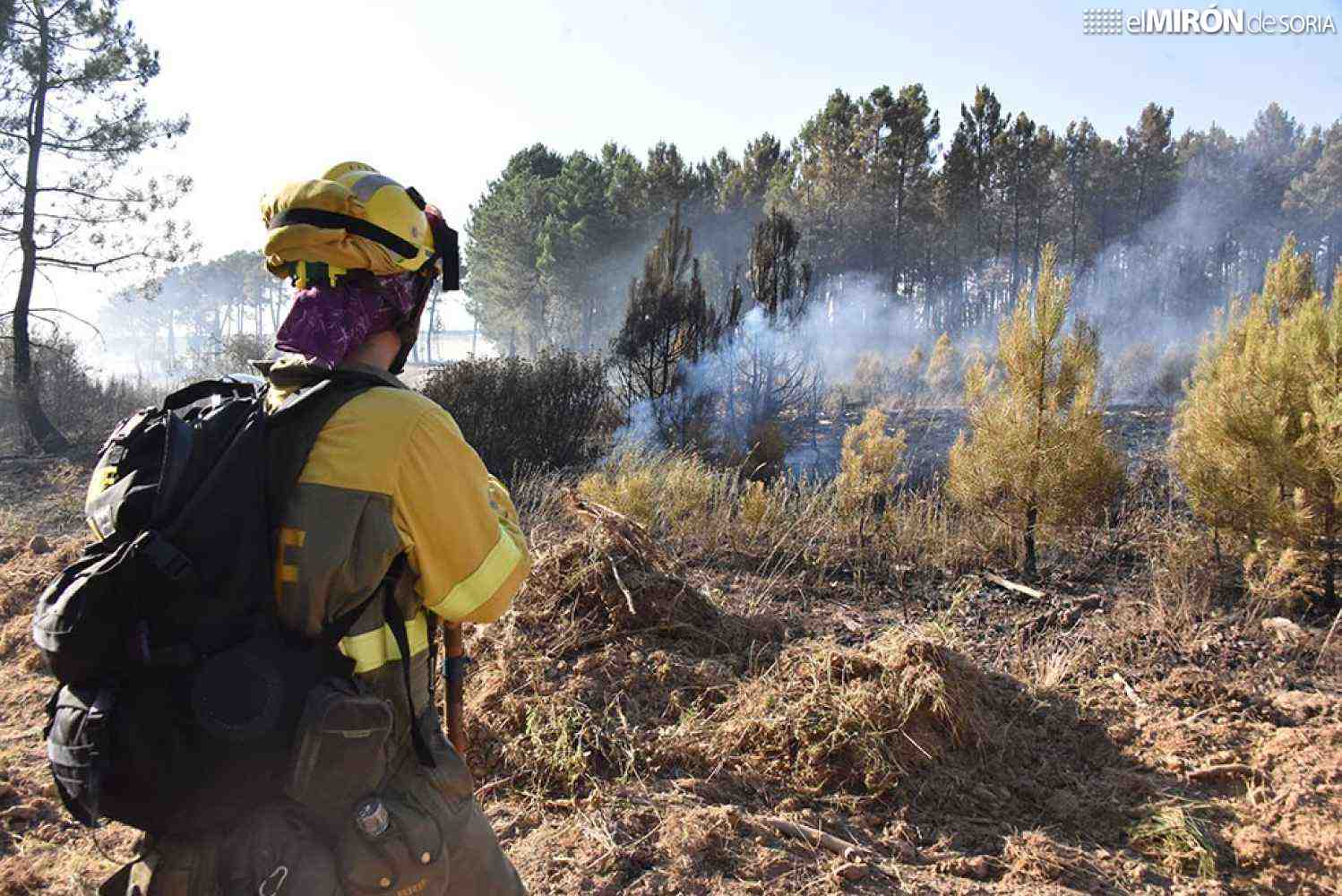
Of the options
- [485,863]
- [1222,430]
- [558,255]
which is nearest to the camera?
[485,863]

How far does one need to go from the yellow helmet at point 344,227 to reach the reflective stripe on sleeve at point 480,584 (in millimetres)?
583

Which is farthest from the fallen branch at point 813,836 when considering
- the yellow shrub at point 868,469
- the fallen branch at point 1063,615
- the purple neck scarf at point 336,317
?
the yellow shrub at point 868,469

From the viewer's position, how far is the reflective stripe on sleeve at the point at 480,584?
1.60m

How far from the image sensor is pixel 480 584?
1613 millimetres

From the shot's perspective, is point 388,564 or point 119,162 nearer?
point 388,564

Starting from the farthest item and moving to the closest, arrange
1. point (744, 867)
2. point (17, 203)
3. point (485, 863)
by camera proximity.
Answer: point (17, 203) → point (744, 867) → point (485, 863)

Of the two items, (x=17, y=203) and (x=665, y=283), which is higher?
(x=17, y=203)

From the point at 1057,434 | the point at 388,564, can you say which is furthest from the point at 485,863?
the point at 1057,434

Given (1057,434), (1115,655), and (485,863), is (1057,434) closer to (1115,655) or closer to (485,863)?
(1115,655)

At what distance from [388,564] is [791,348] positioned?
604 inches

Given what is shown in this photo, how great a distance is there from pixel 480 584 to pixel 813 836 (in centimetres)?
200

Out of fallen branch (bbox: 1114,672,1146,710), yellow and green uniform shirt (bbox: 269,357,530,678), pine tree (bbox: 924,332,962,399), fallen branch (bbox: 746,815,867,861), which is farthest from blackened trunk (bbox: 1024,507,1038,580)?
pine tree (bbox: 924,332,962,399)

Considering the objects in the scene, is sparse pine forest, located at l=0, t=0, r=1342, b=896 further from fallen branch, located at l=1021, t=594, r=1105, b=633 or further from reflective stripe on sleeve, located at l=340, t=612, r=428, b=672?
reflective stripe on sleeve, located at l=340, t=612, r=428, b=672

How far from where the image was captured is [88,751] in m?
1.35
